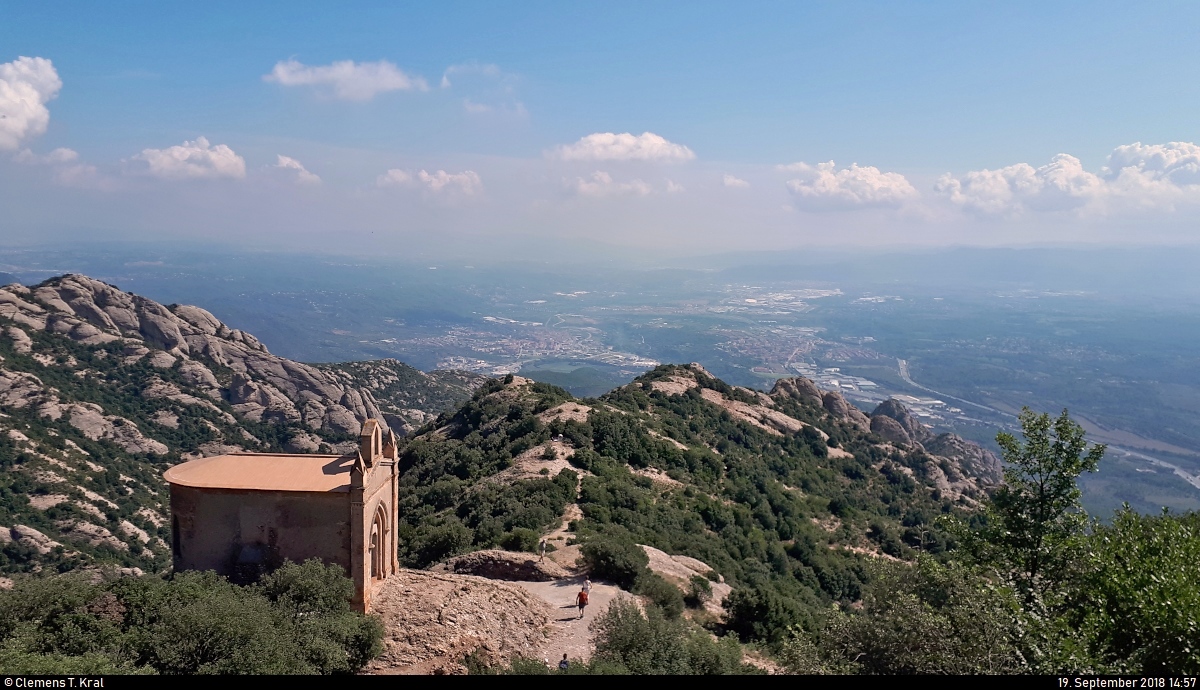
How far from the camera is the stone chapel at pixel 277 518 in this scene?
16359 mm

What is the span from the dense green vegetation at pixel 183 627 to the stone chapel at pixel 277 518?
1128 millimetres

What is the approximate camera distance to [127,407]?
220 ft

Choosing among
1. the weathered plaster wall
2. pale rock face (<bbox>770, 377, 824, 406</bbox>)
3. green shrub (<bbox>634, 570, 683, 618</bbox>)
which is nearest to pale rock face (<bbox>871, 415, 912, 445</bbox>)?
pale rock face (<bbox>770, 377, 824, 406</bbox>)

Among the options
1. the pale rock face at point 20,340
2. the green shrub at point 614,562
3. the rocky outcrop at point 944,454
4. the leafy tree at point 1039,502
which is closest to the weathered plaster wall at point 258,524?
the green shrub at point 614,562

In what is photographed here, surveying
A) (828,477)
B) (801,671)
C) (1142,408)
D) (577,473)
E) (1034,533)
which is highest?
(1034,533)

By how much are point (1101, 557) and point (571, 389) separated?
4651 inches

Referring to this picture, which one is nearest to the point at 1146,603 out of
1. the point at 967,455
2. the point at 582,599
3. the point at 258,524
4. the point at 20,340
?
the point at 582,599

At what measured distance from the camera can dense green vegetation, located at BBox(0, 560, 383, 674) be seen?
486 inches

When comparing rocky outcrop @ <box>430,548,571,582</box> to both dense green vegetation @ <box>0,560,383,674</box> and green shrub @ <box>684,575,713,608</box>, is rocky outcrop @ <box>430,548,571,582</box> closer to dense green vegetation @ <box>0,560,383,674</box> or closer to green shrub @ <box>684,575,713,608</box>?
green shrub @ <box>684,575,713,608</box>

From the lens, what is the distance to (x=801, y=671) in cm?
1228

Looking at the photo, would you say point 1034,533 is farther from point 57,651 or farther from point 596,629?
point 57,651

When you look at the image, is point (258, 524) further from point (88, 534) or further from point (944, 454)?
point (944, 454)

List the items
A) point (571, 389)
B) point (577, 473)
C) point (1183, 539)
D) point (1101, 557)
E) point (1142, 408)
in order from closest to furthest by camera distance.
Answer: point (1101, 557), point (1183, 539), point (577, 473), point (571, 389), point (1142, 408)

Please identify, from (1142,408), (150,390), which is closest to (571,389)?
(150,390)
